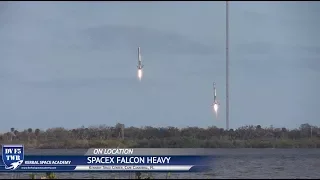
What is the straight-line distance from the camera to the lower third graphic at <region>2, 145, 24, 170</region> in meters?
→ 30.2

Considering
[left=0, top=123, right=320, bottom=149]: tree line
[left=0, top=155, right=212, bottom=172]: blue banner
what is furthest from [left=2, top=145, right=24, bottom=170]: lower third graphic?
[left=0, top=123, right=320, bottom=149]: tree line

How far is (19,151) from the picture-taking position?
30.4 metres

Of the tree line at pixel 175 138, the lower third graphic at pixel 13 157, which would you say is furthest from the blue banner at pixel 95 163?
the tree line at pixel 175 138

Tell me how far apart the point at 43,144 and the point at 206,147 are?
20764 mm

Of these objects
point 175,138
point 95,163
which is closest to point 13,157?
point 95,163

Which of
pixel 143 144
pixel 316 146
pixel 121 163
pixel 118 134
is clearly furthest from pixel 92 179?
pixel 316 146

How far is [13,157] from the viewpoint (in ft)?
99.5

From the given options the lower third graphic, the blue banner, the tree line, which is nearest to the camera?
the lower third graphic

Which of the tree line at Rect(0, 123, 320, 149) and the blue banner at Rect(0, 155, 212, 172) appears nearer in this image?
the blue banner at Rect(0, 155, 212, 172)

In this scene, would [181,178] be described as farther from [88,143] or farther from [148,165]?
[88,143]

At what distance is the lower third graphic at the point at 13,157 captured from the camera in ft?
99.1

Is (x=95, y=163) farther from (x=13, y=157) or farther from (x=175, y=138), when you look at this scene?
(x=175, y=138)

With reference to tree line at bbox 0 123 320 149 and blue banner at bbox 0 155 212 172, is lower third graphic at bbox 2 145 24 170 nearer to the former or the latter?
blue banner at bbox 0 155 212 172

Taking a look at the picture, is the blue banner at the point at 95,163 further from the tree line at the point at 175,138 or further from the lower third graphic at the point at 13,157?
the tree line at the point at 175,138
